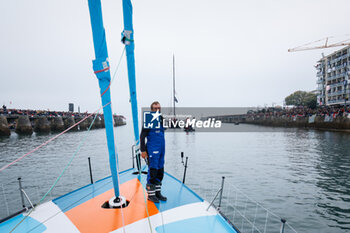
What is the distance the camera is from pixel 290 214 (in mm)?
7203

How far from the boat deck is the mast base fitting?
0.11 meters

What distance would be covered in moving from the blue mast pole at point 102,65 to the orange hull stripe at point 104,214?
563mm

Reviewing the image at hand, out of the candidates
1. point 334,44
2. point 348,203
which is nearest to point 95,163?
point 348,203

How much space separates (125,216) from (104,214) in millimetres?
425

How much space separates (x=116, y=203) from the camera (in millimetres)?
3795

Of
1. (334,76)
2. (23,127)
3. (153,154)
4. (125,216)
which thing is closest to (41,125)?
(23,127)

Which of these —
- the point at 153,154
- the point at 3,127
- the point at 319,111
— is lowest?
the point at 3,127

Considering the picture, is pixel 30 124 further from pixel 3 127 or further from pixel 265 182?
pixel 265 182

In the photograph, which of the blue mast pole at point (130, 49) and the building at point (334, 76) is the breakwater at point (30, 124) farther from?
the building at point (334, 76)

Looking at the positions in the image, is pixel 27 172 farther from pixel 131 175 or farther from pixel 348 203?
pixel 348 203

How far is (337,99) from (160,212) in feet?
297

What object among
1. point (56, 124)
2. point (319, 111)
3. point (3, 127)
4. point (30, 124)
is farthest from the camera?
point (319, 111)

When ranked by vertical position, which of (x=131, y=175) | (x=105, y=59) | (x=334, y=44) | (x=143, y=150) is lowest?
(x=131, y=175)

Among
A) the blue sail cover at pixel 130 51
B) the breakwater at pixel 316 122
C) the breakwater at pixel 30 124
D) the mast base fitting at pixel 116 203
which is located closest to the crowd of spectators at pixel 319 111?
the breakwater at pixel 316 122
